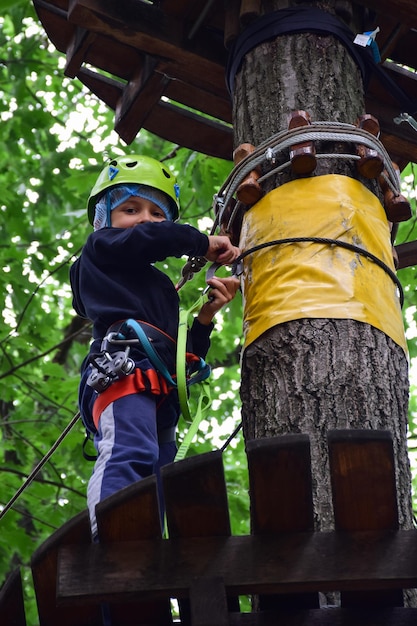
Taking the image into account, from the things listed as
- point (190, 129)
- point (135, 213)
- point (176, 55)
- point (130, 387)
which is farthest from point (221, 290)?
point (190, 129)

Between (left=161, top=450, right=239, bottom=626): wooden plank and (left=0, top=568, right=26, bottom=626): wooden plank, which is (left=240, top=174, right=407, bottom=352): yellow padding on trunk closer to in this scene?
(left=161, top=450, right=239, bottom=626): wooden plank

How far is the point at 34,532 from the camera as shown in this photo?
712cm

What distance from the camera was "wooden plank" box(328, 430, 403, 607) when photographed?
2047mm

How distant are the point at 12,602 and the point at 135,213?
1726 millimetres

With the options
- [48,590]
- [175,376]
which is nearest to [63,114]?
[175,376]

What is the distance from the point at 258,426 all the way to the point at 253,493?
0.55 meters

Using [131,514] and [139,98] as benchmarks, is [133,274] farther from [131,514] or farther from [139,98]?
[131,514]

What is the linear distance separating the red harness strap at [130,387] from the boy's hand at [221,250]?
427 millimetres

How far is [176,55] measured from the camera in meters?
3.70

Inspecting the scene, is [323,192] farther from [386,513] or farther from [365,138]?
[386,513]

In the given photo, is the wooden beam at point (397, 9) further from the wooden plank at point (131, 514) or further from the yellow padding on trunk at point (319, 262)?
the wooden plank at point (131, 514)

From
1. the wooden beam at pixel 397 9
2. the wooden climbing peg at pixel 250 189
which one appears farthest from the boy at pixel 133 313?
the wooden beam at pixel 397 9

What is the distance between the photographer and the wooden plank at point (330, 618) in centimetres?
213

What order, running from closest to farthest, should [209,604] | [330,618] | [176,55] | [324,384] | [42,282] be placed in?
[209,604]
[330,618]
[324,384]
[176,55]
[42,282]
